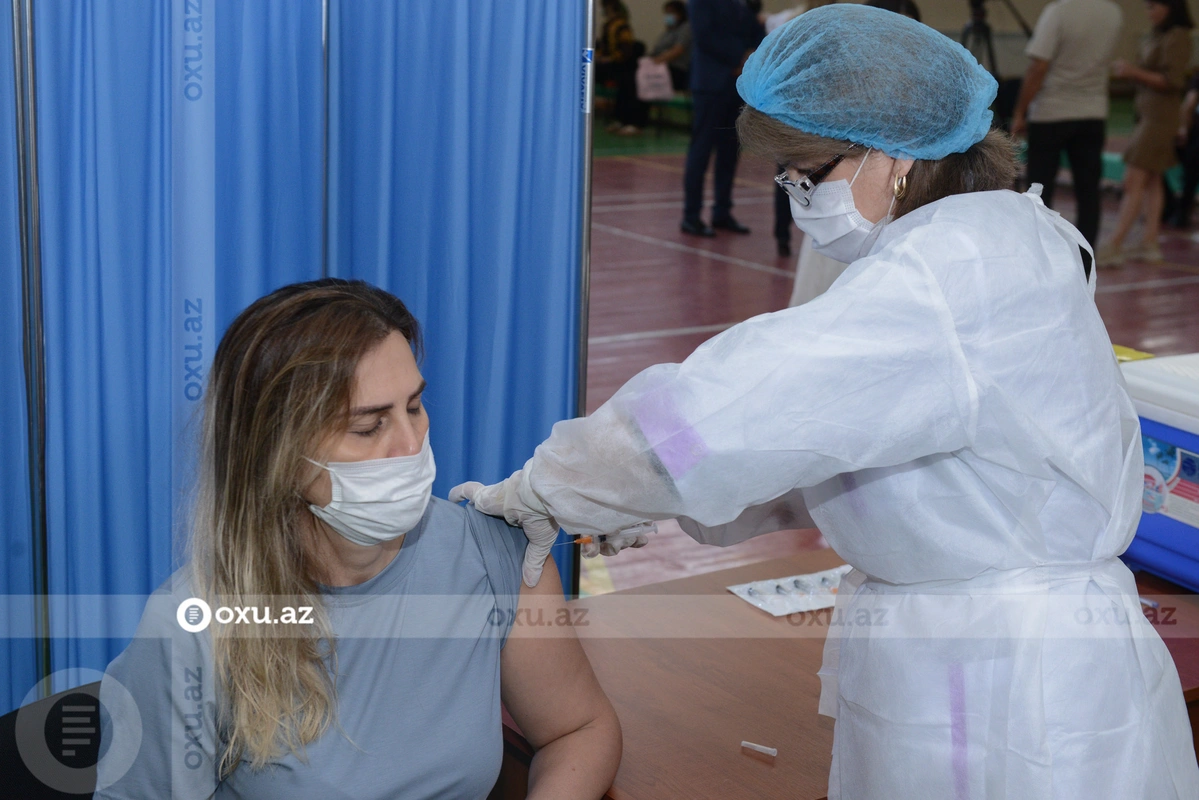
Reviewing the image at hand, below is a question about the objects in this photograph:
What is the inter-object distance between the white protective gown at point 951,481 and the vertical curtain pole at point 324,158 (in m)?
0.88

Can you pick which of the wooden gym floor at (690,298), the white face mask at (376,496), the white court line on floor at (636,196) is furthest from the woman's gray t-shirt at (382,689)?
A: the white court line on floor at (636,196)

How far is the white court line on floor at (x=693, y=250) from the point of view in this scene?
23.9 ft

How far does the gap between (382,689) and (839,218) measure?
78 cm

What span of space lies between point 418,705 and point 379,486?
28 cm

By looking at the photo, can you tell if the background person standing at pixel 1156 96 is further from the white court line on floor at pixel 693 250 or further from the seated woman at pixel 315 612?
the seated woman at pixel 315 612

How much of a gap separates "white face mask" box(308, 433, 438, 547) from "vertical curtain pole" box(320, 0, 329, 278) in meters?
0.82

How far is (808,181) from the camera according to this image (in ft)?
4.92

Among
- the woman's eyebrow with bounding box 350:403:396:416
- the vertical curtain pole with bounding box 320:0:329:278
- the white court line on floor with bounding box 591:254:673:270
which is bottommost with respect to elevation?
the white court line on floor with bounding box 591:254:673:270

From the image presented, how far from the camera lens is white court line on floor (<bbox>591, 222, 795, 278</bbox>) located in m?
7.29

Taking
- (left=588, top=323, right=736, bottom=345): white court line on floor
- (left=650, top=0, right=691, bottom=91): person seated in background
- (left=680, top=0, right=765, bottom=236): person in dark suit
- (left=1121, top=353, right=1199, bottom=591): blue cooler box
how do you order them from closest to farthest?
(left=1121, top=353, right=1199, bottom=591): blue cooler box, (left=588, top=323, right=736, bottom=345): white court line on floor, (left=680, top=0, right=765, bottom=236): person in dark suit, (left=650, top=0, right=691, bottom=91): person seated in background

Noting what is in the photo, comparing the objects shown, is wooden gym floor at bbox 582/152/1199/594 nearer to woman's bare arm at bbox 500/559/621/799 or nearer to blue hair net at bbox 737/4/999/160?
woman's bare arm at bbox 500/559/621/799

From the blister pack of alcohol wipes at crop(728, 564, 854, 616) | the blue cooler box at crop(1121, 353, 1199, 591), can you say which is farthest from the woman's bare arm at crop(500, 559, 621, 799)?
the blue cooler box at crop(1121, 353, 1199, 591)

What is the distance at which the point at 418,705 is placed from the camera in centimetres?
150

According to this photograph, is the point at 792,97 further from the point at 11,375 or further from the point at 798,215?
the point at 11,375
